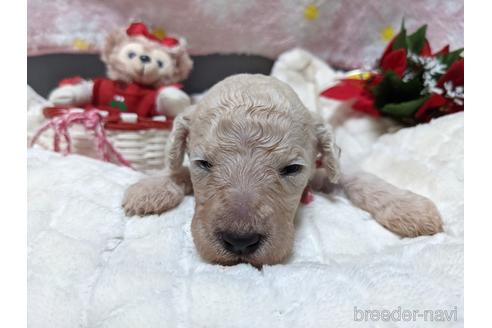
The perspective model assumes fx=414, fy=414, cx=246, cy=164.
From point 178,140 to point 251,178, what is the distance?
449mm

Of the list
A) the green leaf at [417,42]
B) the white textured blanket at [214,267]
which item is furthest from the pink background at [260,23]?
the white textured blanket at [214,267]

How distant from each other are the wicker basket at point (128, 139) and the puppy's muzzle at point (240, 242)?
1113 mm

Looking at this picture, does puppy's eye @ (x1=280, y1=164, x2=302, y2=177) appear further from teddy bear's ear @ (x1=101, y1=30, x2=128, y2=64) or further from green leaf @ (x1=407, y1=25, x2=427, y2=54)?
teddy bear's ear @ (x1=101, y1=30, x2=128, y2=64)

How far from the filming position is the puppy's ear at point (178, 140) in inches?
63.7

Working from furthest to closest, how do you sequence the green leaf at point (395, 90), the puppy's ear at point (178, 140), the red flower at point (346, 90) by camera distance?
the red flower at point (346, 90)
the green leaf at point (395, 90)
the puppy's ear at point (178, 140)

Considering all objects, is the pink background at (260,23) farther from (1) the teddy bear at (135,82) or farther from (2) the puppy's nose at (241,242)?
(2) the puppy's nose at (241,242)

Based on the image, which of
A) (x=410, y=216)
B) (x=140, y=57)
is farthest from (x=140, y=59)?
(x=410, y=216)

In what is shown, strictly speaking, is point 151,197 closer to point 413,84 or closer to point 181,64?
point 181,64

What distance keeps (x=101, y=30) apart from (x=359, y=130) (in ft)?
5.87

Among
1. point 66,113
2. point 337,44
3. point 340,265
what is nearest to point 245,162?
point 340,265

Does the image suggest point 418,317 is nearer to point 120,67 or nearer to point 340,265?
point 340,265

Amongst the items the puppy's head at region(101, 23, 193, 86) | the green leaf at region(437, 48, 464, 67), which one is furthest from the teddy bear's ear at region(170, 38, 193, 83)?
the green leaf at region(437, 48, 464, 67)

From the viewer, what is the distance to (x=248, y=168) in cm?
133

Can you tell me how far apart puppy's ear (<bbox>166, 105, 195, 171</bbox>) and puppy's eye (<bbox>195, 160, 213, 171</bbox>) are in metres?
0.22
